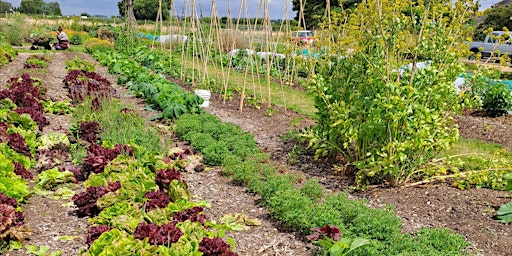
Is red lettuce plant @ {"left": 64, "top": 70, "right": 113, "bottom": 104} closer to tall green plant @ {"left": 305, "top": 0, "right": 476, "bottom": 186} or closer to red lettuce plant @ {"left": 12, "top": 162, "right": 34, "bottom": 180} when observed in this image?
red lettuce plant @ {"left": 12, "top": 162, "right": 34, "bottom": 180}

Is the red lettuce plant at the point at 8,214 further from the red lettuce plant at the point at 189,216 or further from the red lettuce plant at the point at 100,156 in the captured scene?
the red lettuce plant at the point at 189,216

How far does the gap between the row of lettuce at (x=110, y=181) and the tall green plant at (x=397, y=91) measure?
198 centimetres

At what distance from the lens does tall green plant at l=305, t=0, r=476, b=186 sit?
16.4 ft

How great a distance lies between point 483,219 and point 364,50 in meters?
2.44

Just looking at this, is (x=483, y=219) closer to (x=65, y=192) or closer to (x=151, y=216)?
(x=151, y=216)

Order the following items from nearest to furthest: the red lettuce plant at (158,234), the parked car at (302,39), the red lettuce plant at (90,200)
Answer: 1. the red lettuce plant at (158,234)
2. the red lettuce plant at (90,200)
3. the parked car at (302,39)

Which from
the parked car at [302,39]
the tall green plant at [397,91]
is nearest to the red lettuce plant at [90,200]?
the tall green plant at [397,91]

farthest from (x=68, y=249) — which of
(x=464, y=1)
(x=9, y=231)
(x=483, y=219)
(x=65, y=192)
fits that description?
(x=464, y=1)

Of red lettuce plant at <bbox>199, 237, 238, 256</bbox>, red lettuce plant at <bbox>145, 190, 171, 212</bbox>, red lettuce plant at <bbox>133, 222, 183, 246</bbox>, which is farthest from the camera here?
red lettuce plant at <bbox>145, 190, 171, 212</bbox>

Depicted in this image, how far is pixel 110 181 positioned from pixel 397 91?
3253 mm

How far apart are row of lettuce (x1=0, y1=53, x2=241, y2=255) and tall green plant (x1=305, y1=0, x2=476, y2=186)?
1983 mm

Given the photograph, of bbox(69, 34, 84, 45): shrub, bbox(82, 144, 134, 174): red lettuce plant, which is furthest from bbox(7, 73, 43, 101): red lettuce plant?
bbox(69, 34, 84, 45): shrub

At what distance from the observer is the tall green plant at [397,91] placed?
5.00 m

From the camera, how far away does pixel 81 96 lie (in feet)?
30.0
